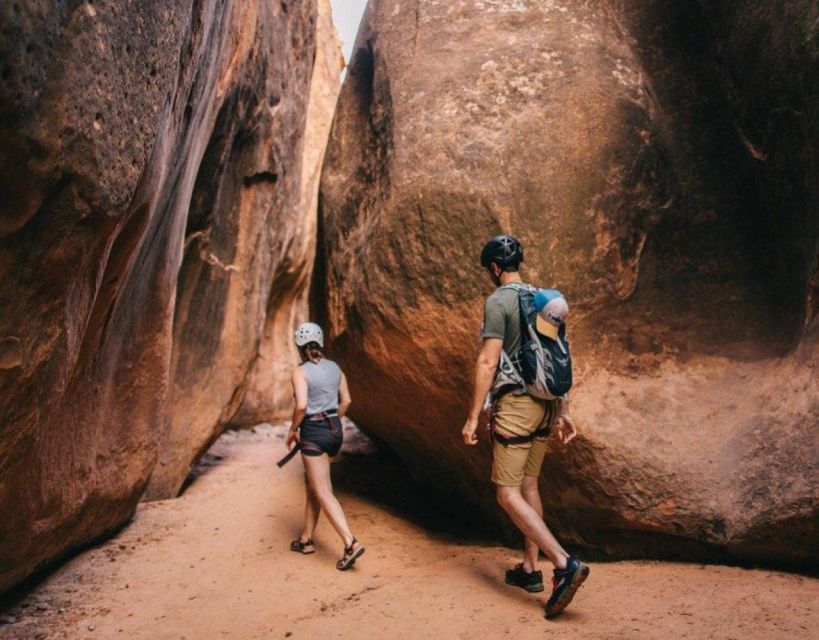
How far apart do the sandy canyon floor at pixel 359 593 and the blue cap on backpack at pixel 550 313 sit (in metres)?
1.32

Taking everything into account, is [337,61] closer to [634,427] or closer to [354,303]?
[354,303]

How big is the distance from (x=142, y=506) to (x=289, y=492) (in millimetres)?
1145

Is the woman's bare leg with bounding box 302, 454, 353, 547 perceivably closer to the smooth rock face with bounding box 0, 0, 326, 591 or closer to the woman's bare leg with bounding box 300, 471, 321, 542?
the woman's bare leg with bounding box 300, 471, 321, 542

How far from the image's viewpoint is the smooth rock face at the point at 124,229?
7.32 feet

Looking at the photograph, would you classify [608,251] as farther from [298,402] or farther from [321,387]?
[298,402]

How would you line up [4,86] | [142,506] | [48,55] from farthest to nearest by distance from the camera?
1. [142,506]
2. [48,55]
3. [4,86]

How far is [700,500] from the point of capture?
400cm

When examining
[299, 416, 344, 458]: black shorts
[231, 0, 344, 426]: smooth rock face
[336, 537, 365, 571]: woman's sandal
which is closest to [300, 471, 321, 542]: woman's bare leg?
[299, 416, 344, 458]: black shorts

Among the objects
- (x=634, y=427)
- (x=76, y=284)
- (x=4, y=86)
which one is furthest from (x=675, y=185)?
(x=4, y=86)

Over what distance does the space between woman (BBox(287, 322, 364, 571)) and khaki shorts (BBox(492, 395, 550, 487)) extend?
48.9 inches

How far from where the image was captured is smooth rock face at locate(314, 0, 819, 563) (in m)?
4.14

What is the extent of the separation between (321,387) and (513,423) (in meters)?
1.49

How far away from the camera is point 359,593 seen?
4.02m

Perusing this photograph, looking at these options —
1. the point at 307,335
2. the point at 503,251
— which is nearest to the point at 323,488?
the point at 307,335
